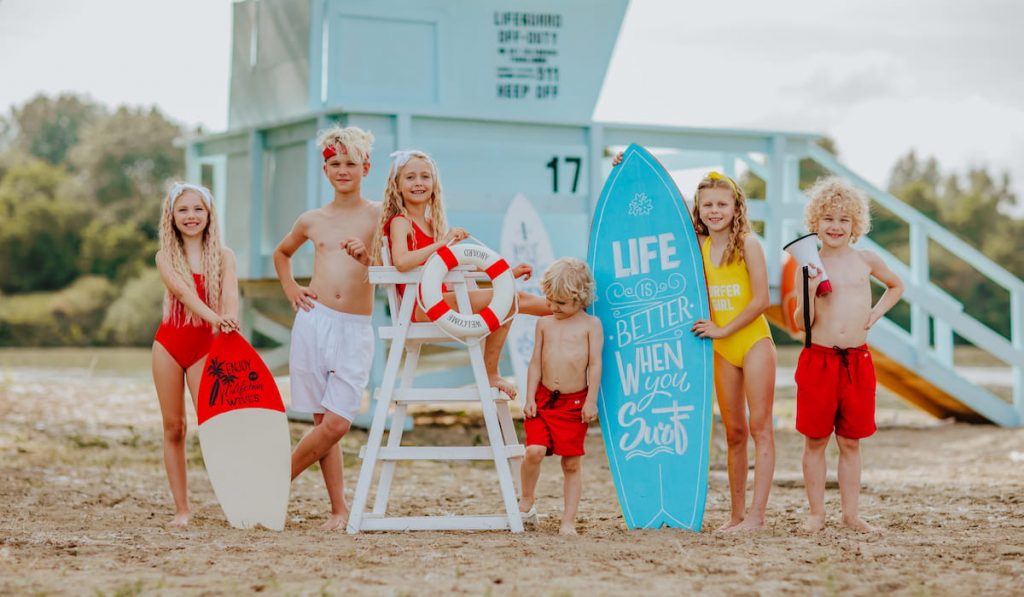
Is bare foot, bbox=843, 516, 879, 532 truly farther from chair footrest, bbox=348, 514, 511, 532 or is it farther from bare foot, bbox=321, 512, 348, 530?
→ bare foot, bbox=321, 512, 348, 530

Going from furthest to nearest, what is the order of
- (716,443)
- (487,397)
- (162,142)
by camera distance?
1. (162,142)
2. (716,443)
3. (487,397)

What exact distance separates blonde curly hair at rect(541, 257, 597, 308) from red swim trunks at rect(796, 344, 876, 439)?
91cm

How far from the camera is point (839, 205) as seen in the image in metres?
5.29

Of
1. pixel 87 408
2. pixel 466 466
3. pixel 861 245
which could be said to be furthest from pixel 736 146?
pixel 87 408

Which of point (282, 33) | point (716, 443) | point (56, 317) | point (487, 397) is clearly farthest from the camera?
point (56, 317)

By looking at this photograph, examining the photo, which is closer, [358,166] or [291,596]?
[291,596]

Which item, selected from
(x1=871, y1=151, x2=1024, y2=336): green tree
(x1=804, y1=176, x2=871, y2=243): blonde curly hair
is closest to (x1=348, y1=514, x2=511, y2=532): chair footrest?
(x1=804, y1=176, x2=871, y2=243): blonde curly hair

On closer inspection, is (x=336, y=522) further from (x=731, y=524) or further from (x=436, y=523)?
(x=731, y=524)

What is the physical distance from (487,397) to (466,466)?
3254 mm

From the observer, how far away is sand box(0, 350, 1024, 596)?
4.01m

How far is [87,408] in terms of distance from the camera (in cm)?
1138

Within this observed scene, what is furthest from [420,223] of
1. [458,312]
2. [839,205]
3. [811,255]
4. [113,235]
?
[113,235]

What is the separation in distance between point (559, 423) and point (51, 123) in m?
56.8

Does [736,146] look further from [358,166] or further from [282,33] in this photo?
[358,166]
